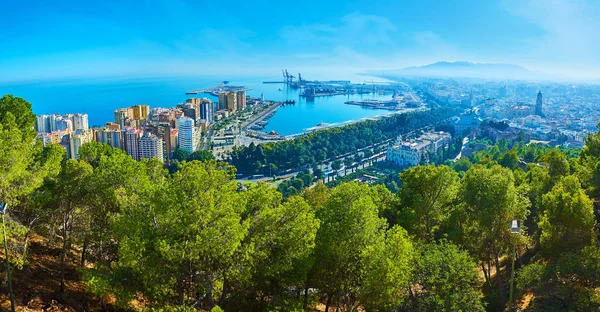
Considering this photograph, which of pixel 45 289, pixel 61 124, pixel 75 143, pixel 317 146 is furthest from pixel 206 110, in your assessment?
pixel 45 289

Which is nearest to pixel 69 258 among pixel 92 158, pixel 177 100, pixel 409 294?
pixel 92 158

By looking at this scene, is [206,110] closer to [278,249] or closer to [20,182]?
[20,182]

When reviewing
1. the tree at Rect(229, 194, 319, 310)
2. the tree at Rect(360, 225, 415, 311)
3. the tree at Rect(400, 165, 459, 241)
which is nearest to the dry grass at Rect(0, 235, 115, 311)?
the tree at Rect(229, 194, 319, 310)

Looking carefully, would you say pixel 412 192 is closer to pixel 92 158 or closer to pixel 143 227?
pixel 143 227

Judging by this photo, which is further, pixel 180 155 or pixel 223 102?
pixel 223 102

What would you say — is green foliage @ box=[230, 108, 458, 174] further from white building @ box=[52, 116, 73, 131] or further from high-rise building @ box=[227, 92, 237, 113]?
high-rise building @ box=[227, 92, 237, 113]

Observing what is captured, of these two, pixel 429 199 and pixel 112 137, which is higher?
pixel 429 199

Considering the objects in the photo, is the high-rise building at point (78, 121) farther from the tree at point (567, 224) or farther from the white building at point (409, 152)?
the tree at point (567, 224)

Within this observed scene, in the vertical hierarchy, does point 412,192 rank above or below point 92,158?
below
